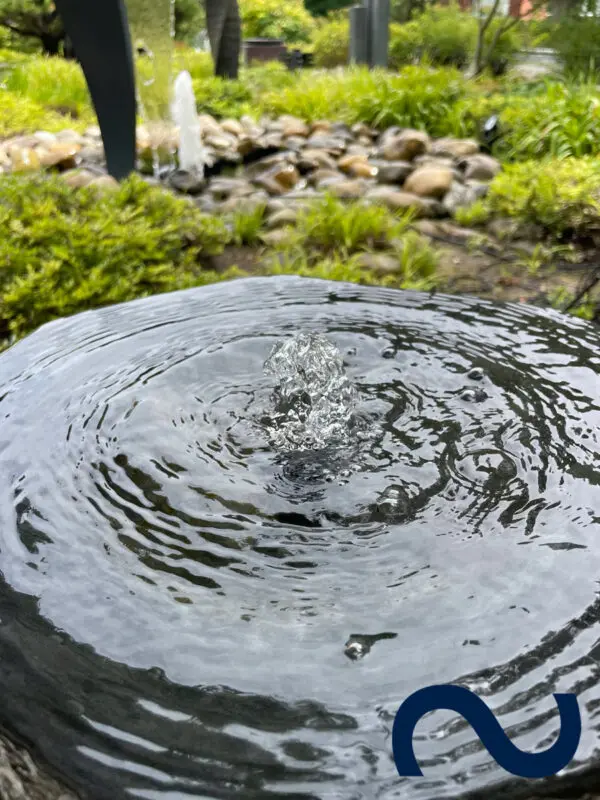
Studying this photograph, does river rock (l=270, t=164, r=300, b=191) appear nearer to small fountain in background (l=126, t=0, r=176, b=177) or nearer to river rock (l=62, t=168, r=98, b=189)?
small fountain in background (l=126, t=0, r=176, b=177)

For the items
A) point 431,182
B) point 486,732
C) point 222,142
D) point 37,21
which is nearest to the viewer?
point 486,732

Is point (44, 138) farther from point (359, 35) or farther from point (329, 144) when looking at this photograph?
point (359, 35)

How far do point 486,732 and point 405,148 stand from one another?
7.04 metres

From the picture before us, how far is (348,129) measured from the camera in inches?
330

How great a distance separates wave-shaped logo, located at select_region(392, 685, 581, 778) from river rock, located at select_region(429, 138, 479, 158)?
23.0 feet

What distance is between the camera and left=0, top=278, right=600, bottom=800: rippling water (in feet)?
3.11

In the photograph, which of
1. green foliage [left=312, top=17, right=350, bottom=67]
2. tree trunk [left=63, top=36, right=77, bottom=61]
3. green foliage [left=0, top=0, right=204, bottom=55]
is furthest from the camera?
tree trunk [left=63, top=36, right=77, bottom=61]

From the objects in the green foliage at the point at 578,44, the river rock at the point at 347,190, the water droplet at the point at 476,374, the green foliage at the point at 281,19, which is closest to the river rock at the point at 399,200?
the river rock at the point at 347,190

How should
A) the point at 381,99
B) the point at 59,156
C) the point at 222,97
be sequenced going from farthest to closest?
the point at 222,97, the point at 381,99, the point at 59,156

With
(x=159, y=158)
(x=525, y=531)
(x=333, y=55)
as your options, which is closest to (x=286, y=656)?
(x=525, y=531)

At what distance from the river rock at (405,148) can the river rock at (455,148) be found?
0.13 metres

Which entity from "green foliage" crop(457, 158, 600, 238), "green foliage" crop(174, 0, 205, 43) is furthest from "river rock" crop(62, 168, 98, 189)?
"green foliage" crop(174, 0, 205, 43)

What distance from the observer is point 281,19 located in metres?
21.8

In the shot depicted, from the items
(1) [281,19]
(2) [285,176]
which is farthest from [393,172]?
(1) [281,19]
